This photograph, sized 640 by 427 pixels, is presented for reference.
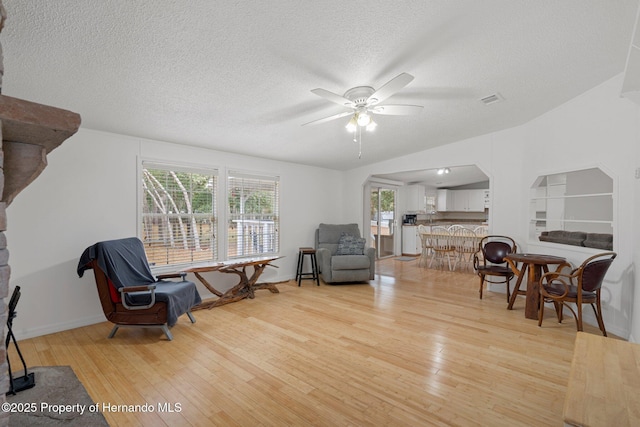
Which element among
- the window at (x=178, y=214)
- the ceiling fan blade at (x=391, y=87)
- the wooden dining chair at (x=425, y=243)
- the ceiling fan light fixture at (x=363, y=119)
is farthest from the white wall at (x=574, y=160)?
the window at (x=178, y=214)

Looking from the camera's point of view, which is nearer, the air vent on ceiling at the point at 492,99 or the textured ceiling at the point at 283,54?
the textured ceiling at the point at 283,54

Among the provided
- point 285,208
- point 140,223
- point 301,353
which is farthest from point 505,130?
point 140,223

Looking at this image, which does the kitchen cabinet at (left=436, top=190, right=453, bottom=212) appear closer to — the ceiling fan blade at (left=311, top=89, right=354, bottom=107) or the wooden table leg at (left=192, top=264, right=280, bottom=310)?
the wooden table leg at (left=192, top=264, right=280, bottom=310)

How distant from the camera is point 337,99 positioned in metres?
2.57

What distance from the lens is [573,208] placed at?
413 centimetres

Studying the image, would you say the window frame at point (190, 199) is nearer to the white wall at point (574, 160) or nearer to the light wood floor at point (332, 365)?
the light wood floor at point (332, 365)

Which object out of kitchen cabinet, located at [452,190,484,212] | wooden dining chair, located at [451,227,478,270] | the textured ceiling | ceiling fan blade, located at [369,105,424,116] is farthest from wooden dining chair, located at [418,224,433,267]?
ceiling fan blade, located at [369,105,424,116]

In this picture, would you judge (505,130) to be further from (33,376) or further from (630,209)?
(33,376)

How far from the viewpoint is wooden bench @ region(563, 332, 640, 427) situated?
3.60 feet

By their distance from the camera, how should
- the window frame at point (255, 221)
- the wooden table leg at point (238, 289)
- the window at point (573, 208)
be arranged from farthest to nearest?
the window frame at point (255, 221), the wooden table leg at point (238, 289), the window at point (573, 208)

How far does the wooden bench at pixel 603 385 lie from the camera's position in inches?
43.2

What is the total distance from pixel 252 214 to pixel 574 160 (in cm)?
459

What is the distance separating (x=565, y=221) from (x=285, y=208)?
168 inches

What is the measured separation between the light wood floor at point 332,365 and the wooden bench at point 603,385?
1.98 ft
